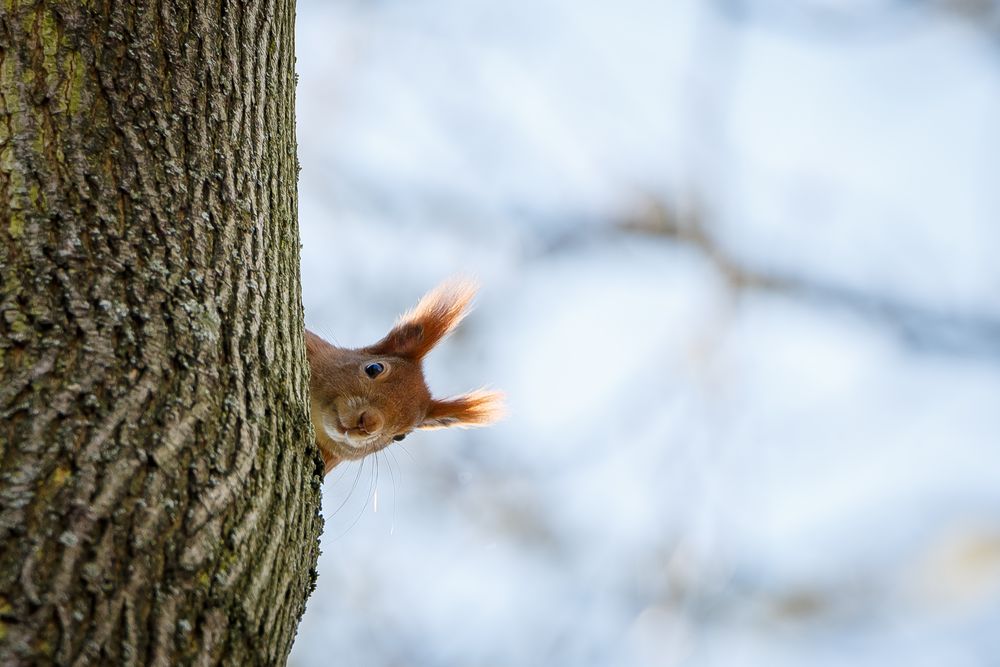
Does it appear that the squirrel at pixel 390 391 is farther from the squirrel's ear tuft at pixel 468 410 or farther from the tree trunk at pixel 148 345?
the tree trunk at pixel 148 345

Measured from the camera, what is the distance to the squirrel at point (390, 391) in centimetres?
323

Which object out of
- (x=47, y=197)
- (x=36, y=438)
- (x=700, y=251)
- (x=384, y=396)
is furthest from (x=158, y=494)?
(x=700, y=251)

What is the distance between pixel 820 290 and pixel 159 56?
471cm

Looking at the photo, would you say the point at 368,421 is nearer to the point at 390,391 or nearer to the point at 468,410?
the point at 390,391

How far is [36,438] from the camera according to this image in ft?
4.57

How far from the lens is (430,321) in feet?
11.5

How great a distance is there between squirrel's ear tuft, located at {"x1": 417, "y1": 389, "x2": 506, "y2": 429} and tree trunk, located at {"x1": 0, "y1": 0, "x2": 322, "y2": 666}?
177 centimetres

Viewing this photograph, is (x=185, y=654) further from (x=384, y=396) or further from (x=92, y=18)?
(x=384, y=396)

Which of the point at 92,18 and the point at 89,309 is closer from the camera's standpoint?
the point at 89,309

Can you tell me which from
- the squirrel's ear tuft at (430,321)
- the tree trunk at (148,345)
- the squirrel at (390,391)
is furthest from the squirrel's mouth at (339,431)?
the tree trunk at (148,345)

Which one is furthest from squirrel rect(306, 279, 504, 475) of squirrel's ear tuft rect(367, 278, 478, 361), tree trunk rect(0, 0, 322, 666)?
tree trunk rect(0, 0, 322, 666)

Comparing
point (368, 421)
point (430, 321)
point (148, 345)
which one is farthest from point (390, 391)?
point (148, 345)

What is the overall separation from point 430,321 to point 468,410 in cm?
32

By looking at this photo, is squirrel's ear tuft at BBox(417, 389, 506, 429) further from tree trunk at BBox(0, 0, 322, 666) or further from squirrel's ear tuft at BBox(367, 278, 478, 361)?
tree trunk at BBox(0, 0, 322, 666)
